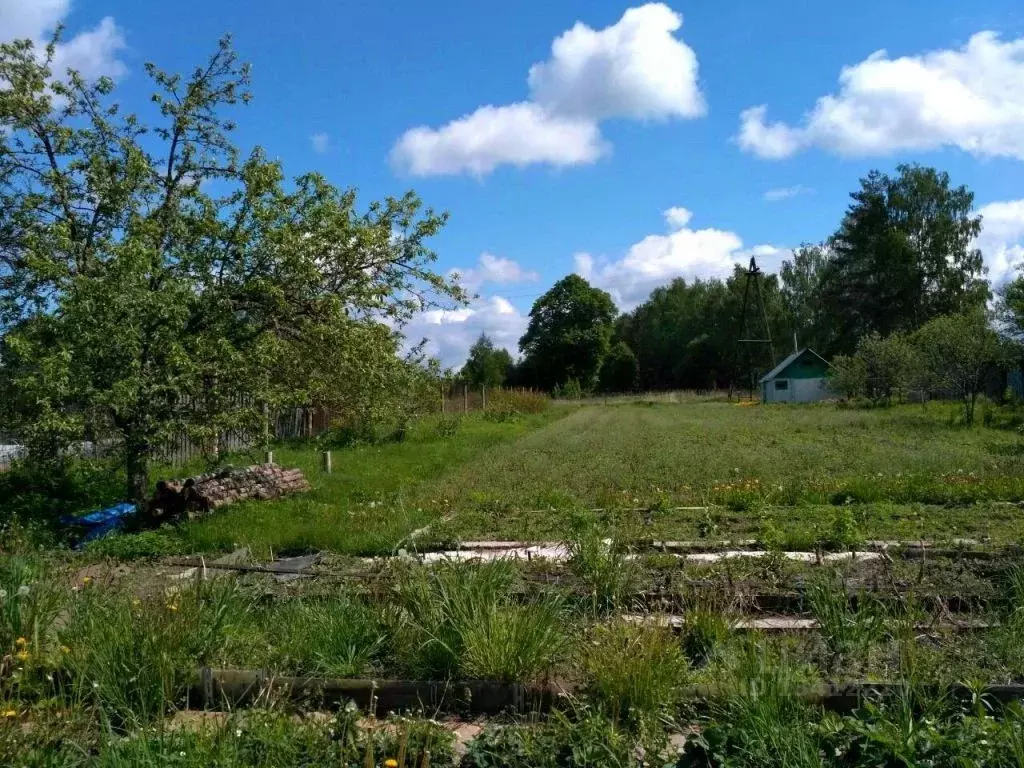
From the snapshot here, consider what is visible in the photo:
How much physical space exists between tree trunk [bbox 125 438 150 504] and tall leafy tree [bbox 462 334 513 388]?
57.0 metres

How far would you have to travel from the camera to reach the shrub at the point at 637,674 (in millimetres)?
4090

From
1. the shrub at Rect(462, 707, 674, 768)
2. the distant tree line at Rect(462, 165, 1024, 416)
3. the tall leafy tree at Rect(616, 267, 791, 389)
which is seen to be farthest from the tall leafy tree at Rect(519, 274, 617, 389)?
the shrub at Rect(462, 707, 674, 768)

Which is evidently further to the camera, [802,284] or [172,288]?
[802,284]

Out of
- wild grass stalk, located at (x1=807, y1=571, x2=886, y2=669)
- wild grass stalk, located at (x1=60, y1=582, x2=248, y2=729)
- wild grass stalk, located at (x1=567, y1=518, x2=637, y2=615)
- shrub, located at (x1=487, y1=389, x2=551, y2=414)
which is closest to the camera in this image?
wild grass stalk, located at (x1=60, y1=582, x2=248, y2=729)

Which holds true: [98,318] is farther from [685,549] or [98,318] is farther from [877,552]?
[877,552]

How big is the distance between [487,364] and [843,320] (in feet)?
99.1

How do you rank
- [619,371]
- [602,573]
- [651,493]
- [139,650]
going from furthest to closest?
[619,371], [651,493], [602,573], [139,650]

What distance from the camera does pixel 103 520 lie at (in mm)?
11859

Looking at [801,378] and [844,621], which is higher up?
[801,378]

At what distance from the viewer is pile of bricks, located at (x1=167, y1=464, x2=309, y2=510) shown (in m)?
12.2

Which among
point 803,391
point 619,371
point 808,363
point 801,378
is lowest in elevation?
point 803,391

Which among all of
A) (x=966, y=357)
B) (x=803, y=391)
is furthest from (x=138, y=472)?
(x=803, y=391)

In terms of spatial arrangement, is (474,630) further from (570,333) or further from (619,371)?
(619,371)

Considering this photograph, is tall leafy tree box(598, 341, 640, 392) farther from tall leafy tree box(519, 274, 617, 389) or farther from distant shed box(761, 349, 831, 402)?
distant shed box(761, 349, 831, 402)
